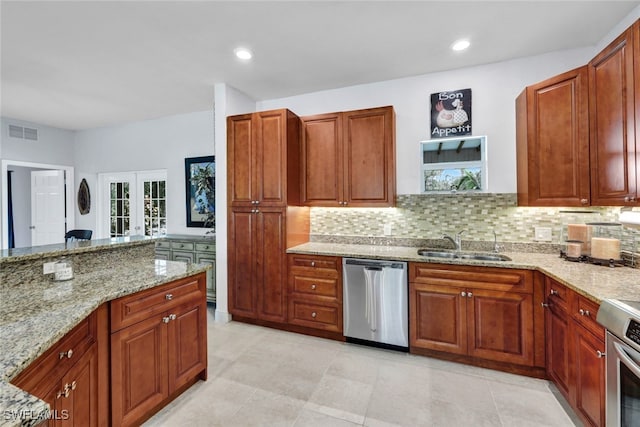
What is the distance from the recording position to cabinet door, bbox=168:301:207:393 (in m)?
1.92

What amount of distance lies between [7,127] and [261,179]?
4.68m

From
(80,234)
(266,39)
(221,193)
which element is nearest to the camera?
(266,39)

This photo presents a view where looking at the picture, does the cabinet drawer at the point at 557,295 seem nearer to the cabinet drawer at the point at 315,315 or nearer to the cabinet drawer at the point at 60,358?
the cabinet drawer at the point at 315,315

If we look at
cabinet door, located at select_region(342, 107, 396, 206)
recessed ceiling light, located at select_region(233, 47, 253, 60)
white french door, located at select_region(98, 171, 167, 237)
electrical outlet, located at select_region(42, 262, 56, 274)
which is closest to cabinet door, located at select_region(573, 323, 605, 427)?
cabinet door, located at select_region(342, 107, 396, 206)

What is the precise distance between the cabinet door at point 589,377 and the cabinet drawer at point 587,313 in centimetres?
4

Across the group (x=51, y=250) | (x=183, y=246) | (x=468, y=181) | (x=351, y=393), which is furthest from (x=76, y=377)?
(x=468, y=181)

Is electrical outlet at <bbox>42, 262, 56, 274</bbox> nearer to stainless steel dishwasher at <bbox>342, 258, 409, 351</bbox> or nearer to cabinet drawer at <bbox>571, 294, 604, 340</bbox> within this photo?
stainless steel dishwasher at <bbox>342, 258, 409, 351</bbox>

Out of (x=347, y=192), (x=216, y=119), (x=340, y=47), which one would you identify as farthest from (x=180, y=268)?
(x=340, y=47)

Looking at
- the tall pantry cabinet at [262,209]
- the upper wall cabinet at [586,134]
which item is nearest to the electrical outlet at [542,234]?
A: the upper wall cabinet at [586,134]

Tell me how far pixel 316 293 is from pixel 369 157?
157cm

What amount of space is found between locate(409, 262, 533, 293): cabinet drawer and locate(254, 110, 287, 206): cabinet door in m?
1.58

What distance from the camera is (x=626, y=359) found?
131 cm

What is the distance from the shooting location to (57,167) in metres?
5.31

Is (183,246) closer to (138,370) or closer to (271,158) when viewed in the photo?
(271,158)
